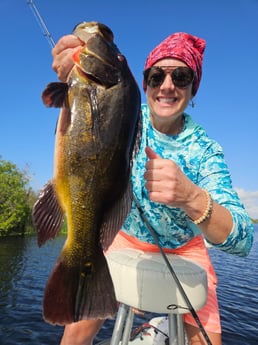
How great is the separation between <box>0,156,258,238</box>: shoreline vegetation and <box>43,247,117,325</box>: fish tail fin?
46794mm

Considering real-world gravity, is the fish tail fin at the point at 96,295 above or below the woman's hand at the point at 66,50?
below

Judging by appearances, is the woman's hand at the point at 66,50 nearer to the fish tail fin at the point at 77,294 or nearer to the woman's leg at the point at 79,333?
the fish tail fin at the point at 77,294

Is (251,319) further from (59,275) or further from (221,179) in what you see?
(59,275)

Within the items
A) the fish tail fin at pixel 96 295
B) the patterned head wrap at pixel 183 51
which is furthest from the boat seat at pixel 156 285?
the patterned head wrap at pixel 183 51

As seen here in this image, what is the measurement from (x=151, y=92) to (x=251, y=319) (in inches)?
581

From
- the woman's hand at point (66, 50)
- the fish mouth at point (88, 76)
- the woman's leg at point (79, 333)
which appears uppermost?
the woman's hand at point (66, 50)

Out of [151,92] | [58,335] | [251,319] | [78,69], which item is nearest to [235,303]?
[251,319]

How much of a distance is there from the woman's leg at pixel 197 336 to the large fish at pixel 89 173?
206 cm

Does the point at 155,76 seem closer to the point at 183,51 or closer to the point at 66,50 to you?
the point at 183,51

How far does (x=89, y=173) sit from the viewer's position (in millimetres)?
2160

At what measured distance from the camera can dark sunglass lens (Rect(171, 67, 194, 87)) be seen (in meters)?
3.44

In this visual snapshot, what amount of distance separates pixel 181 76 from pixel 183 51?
0.30 m

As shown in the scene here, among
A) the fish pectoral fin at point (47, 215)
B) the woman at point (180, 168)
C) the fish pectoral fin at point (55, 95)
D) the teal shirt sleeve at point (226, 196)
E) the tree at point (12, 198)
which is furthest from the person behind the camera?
the tree at point (12, 198)

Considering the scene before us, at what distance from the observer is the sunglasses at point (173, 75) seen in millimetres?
3441
